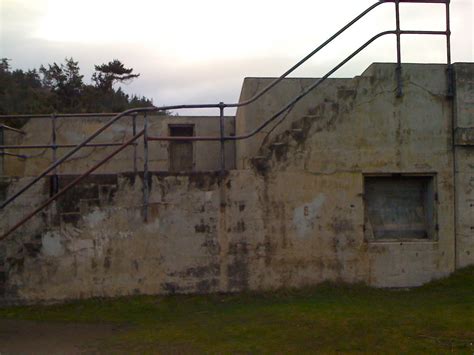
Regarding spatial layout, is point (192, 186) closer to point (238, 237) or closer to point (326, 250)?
point (238, 237)

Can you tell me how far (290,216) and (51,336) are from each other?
4.11 meters

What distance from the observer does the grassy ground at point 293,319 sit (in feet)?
20.4

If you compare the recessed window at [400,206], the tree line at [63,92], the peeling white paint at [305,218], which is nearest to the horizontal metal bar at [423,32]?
the recessed window at [400,206]

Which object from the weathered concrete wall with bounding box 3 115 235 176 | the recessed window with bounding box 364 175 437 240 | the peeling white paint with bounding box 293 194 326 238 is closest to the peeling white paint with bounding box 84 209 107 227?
the peeling white paint with bounding box 293 194 326 238

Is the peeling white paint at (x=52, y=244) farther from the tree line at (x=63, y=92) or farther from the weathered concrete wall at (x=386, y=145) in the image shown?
the tree line at (x=63, y=92)

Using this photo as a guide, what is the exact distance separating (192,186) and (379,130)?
332 centimetres

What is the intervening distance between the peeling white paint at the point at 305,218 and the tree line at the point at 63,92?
79.6ft

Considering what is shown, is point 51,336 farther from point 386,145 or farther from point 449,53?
point 449,53

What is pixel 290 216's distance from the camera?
9258 millimetres

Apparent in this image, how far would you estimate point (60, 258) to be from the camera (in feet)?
29.4

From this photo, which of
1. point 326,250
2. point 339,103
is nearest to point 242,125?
point 339,103

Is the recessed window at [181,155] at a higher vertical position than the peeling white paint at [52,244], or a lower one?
higher

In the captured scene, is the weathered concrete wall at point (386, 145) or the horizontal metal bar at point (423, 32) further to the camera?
the horizontal metal bar at point (423, 32)

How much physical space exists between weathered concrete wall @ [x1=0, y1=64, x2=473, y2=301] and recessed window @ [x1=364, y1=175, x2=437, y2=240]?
5cm
